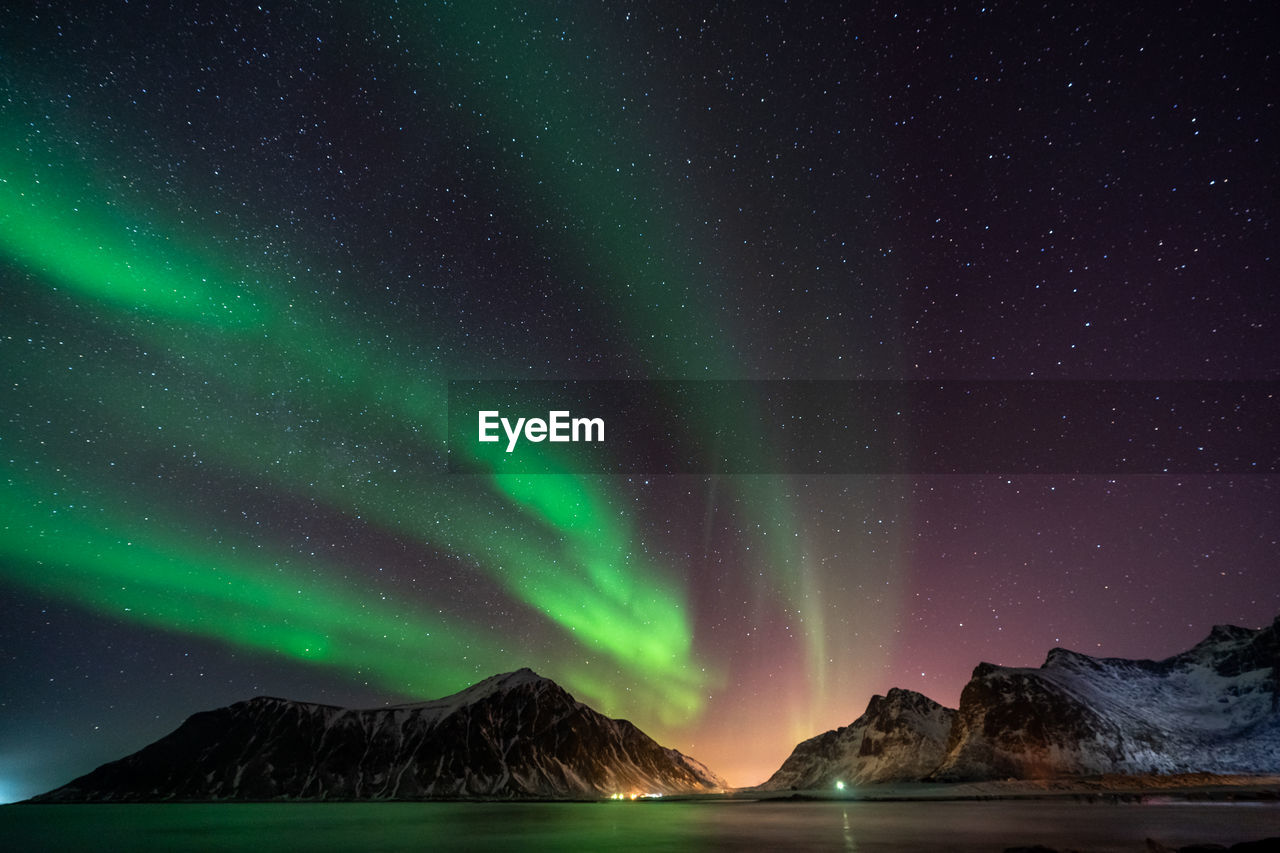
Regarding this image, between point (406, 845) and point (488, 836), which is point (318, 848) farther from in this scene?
point (488, 836)

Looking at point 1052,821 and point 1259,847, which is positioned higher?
point 1259,847

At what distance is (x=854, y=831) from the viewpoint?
91875mm

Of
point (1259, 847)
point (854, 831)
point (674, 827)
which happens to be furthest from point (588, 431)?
point (674, 827)

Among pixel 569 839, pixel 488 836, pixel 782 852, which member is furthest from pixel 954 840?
pixel 488 836

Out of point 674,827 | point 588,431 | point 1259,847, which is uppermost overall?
point 588,431

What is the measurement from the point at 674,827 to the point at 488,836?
27.8 metres

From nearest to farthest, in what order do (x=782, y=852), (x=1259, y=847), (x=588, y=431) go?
(x=1259, y=847) < (x=588, y=431) < (x=782, y=852)

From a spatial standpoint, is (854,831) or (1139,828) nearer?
(1139,828)

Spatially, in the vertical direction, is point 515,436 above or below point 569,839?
above

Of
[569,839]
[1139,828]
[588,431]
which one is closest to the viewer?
[588,431]

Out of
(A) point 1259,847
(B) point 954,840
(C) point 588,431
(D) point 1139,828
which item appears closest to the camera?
(A) point 1259,847

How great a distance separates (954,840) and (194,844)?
9051cm

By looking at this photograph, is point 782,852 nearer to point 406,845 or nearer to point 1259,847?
point 1259,847

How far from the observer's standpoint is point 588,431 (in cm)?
4719
